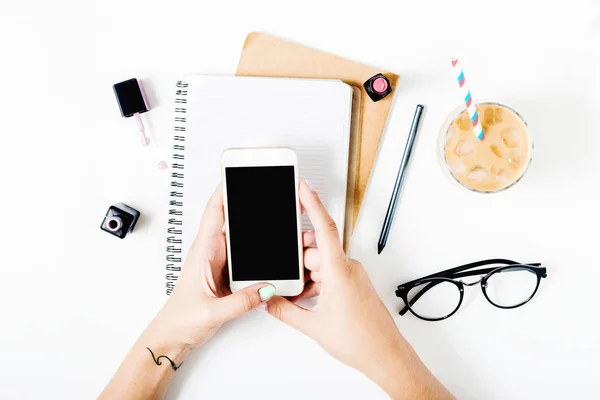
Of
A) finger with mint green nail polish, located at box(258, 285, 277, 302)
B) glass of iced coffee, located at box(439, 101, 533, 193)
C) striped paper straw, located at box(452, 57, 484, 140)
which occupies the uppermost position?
striped paper straw, located at box(452, 57, 484, 140)

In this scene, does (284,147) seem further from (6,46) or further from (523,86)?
(6,46)

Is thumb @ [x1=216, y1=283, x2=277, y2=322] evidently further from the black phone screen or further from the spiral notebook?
the spiral notebook

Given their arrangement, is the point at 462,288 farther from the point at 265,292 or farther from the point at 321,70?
the point at 321,70

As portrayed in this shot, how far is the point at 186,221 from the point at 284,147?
228mm

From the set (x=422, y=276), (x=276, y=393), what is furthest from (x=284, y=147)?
(x=276, y=393)

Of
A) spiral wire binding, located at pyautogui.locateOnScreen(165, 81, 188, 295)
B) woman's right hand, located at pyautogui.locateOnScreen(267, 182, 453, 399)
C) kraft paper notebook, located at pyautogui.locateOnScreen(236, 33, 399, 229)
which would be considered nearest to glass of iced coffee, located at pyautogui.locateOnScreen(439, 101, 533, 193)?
kraft paper notebook, located at pyautogui.locateOnScreen(236, 33, 399, 229)

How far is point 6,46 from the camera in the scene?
0.94 metres

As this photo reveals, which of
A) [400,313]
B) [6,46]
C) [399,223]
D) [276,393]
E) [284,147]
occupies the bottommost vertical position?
[276,393]

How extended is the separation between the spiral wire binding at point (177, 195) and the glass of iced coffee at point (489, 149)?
457mm

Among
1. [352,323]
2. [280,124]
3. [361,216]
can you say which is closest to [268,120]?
[280,124]

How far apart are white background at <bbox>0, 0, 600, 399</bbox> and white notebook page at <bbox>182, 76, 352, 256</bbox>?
0.05 metres

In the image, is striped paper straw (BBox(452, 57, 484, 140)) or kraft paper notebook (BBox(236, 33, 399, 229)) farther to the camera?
kraft paper notebook (BBox(236, 33, 399, 229))

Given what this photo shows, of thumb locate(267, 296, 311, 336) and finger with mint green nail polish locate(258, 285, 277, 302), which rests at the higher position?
finger with mint green nail polish locate(258, 285, 277, 302)

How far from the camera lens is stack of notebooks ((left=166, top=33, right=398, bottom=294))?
92 centimetres
